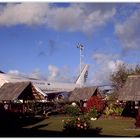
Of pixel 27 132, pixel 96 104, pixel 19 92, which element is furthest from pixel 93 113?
pixel 27 132

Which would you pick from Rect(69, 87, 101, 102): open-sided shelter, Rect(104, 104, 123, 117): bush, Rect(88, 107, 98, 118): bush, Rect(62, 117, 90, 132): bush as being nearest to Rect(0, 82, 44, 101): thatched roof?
Rect(88, 107, 98, 118): bush

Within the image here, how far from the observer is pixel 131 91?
23.5 metres

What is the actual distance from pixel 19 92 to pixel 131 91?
7439 millimetres

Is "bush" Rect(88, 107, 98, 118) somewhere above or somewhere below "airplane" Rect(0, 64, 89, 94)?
below

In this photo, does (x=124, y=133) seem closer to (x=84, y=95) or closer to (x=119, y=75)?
(x=84, y=95)

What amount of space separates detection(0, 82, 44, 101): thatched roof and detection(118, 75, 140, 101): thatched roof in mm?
6662

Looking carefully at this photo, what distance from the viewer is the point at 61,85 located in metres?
66.2

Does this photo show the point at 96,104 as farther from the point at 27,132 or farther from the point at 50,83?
the point at 50,83

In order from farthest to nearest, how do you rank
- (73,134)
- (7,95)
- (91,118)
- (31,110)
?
1. (31,110)
2. (7,95)
3. (91,118)
4. (73,134)

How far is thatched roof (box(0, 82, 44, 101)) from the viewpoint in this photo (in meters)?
27.5

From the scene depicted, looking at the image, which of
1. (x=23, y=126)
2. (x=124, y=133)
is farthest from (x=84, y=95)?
(x=124, y=133)

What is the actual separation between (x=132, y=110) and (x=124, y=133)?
10919mm

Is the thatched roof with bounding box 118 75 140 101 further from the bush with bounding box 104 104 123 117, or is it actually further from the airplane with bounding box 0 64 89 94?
the airplane with bounding box 0 64 89 94

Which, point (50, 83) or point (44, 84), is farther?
point (50, 83)
